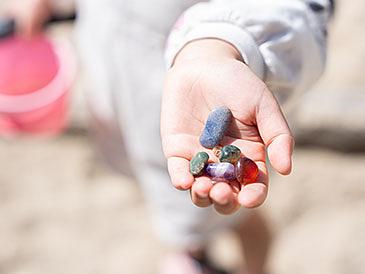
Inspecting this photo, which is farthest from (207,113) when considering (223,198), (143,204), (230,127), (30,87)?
(143,204)

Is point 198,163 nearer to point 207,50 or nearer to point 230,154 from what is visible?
point 230,154

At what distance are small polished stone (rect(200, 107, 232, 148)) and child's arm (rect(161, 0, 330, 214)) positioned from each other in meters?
0.01

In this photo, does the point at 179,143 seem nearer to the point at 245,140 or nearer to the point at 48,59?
the point at 245,140

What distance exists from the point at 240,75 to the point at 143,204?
1.05 metres

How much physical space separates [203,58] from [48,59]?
27.3 inches

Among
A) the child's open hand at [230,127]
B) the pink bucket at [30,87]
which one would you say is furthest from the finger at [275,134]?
the pink bucket at [30,87]

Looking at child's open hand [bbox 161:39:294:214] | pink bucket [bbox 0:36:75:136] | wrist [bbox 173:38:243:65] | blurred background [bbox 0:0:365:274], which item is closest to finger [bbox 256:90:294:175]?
child's open hand [bbox 161:39:294:214]

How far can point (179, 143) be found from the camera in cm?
89

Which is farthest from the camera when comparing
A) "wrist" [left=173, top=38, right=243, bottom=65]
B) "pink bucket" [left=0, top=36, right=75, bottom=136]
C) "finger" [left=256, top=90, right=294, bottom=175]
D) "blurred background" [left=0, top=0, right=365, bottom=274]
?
"blurred background" [left=0, top=0, right=365, bottom=274]

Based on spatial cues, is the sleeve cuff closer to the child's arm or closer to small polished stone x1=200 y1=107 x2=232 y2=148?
the child's arm

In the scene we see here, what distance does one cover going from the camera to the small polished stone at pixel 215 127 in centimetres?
87

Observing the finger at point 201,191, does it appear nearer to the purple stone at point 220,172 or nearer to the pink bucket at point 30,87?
the purple stone at point 220,172

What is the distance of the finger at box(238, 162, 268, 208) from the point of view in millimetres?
813

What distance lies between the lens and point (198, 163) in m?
0.86
